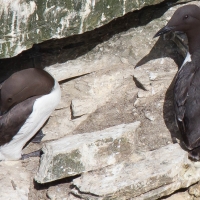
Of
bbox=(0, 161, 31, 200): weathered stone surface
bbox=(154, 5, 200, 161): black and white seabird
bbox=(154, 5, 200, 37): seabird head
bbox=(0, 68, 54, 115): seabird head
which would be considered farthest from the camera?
bbox=(154, 5, 200, 37): seabird head

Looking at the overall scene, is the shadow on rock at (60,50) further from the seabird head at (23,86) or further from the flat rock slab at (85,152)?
the flat rock slab at (85,152)

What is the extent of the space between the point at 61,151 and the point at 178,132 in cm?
137

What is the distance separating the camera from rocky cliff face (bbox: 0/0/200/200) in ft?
20.1

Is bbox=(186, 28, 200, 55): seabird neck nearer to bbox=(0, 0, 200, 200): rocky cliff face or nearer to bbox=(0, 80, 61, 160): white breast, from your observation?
bbox=(0, 0, 200, 200): rocky cliff face

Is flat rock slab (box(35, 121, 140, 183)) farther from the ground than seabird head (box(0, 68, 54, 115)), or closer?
closer

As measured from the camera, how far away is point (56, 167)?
20.0 ft

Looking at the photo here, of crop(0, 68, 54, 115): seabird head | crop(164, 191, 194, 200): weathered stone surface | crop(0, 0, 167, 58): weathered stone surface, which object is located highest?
crop(0, 0, 167, 58): weathered stone surface

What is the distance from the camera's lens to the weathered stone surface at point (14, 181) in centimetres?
625

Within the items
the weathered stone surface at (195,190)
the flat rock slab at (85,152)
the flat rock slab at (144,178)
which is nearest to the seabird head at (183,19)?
the flat rock slab at (85,152)

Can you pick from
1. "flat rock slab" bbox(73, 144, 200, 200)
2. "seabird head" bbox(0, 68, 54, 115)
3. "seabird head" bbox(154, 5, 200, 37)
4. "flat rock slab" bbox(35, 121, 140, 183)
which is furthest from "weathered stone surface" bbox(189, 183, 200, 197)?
"seabird head" bbox(0, 68, 54, 115)

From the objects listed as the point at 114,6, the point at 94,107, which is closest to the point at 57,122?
the point at 94,107

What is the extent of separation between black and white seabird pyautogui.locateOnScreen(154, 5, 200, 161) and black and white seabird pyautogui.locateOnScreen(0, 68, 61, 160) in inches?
52.7

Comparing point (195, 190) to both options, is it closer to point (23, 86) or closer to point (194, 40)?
point (194, 40)

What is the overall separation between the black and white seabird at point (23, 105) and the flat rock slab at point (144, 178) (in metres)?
0.96
